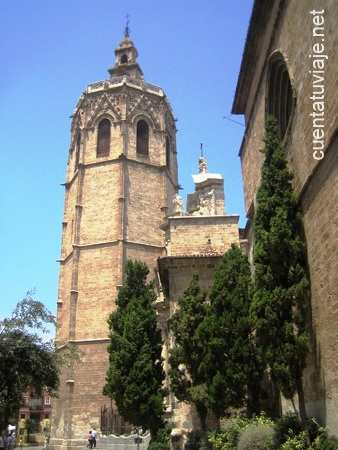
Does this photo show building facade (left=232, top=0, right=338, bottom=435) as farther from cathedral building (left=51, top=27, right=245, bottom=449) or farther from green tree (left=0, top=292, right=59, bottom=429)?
cathedral building (left=51, top=27, right=245, bottom=449)

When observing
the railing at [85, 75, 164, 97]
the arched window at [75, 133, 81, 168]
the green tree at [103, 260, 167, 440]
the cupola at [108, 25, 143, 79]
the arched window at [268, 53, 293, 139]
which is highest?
the cupola at [108, 25, 143, 79]

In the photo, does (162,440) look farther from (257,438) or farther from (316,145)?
(316,145)

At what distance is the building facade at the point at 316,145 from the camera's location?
7.18 metres

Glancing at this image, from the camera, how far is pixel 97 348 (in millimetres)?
27844

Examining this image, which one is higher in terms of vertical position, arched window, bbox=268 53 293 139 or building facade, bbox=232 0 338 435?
arched window, bbox=268 53 293 139

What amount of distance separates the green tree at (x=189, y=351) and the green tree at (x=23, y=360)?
3524 millimetres

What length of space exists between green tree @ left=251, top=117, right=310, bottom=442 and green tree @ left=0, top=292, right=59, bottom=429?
19.3 feet

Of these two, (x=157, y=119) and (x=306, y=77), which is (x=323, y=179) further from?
(x=157, y=119)

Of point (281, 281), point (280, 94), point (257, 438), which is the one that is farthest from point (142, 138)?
point (257, 438)

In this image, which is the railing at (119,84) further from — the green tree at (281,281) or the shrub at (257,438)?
the shrub at (257,438)

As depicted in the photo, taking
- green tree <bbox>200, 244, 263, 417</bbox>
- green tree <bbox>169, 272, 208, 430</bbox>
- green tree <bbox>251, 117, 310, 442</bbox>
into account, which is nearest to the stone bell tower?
green tree <bbox>169, 272, 208, 430</bbox>

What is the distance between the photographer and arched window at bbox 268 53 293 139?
10539 millimetres

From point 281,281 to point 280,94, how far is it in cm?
472

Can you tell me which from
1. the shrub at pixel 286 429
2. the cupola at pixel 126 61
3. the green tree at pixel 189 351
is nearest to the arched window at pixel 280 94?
the green tree at pixel 189 351
